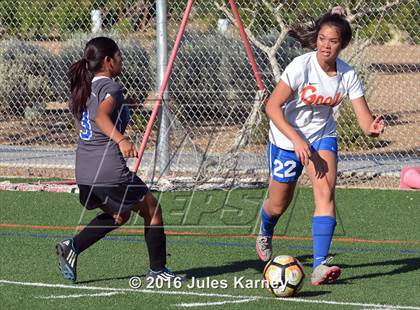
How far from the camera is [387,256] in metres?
8.33

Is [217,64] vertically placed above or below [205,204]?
above

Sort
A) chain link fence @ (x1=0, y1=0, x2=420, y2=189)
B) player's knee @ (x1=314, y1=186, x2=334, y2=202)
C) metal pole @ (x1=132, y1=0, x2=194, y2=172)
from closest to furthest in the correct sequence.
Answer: player's knee @ (x1=314, y1=186, x2=334, y2=202) → metal pole @ (x1=132, y1=0, x2=194, y2=172) → chain link fence @ (x1=0, y1=0, x2=420, y2=189)

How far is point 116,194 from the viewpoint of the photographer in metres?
7.04

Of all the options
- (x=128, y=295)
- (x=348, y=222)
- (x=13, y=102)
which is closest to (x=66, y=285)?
(x=128, y=295)

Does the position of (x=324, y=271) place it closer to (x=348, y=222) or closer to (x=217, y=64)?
(x=348, y=222)

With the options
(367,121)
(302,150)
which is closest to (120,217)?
(302,150)

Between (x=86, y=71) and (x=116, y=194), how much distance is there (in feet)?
2.84

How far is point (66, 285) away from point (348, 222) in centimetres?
382

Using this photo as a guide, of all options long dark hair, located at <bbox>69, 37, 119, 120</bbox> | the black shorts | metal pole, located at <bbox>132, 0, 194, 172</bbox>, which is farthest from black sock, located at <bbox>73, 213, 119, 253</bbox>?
metal pole, located at <bbox>132, 0, 194, 172</bbox>

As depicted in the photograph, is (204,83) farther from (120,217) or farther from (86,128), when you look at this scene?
(86,128)

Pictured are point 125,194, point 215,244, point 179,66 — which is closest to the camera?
point 125,194

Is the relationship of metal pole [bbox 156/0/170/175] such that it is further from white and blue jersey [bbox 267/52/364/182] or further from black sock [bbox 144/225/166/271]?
black sock [bbox 144/225/166/271]

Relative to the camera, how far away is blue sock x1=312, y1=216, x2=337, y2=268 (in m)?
7.15

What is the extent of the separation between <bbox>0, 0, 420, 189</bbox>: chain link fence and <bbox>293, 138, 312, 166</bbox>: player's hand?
5.19 m
